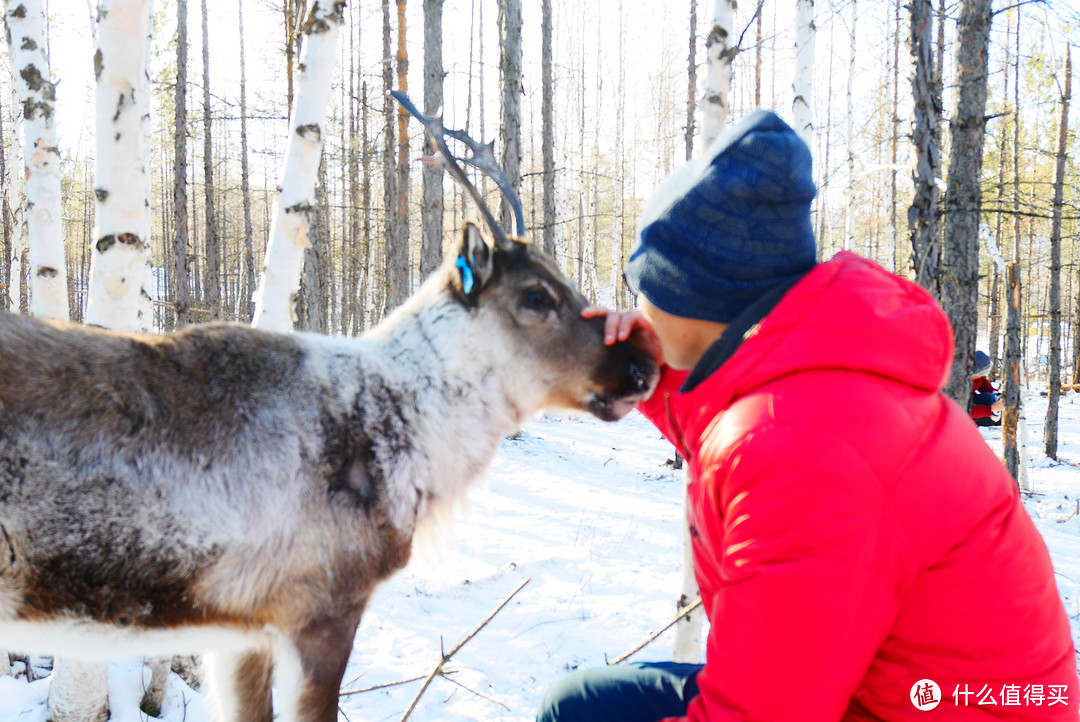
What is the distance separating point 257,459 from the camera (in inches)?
73.7

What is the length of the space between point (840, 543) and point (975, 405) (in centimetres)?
1056

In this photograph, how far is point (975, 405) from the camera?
992 centimetres

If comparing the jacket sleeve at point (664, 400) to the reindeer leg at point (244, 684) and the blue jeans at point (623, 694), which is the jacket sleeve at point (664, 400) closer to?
the blue jeans at point (623, 694)

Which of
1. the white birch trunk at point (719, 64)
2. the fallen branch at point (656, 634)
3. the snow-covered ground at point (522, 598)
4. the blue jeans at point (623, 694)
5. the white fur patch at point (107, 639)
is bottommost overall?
the snow-covered ground at point (522, 598)

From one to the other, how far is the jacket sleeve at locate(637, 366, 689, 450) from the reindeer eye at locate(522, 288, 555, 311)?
441mm

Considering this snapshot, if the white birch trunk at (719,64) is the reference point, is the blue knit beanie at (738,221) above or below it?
below

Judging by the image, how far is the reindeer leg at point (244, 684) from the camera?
7.49 feet

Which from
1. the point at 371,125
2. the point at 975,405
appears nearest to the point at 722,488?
the point at 975,405

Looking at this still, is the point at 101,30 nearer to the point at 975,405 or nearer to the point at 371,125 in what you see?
the point at 975,405

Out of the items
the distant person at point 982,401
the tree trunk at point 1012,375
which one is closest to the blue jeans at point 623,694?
the tree trunk at point 1012,375

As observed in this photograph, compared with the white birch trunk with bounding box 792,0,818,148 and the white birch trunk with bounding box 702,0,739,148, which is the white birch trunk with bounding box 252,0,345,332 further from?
the white birch trunk with bounding box 792,0,818,148

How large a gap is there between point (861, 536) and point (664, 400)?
1.24 metres

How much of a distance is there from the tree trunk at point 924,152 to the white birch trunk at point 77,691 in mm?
5144

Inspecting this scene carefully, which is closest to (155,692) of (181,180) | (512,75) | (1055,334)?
(512,75)
